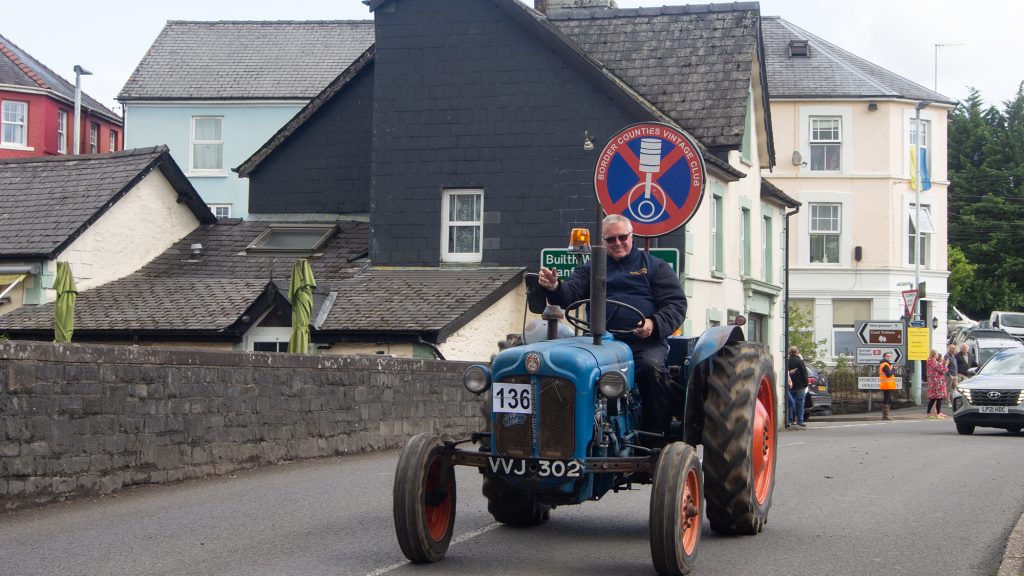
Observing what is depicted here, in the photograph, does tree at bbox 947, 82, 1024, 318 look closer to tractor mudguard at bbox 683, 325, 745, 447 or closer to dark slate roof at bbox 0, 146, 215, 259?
dark slate roof at bbox 0, 146, 215, 259

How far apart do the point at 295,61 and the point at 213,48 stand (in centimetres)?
316

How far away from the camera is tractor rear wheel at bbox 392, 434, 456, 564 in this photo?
7734 millimetres

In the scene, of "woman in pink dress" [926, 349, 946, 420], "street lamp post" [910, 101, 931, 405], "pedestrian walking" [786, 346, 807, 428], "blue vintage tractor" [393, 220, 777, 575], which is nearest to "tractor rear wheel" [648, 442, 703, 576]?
"blue vintage tractor" [393, 220, 777, 575]

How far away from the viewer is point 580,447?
7680 millimetres

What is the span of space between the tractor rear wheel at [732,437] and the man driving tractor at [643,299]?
1.05ft

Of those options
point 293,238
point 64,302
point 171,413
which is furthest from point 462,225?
point 171,413

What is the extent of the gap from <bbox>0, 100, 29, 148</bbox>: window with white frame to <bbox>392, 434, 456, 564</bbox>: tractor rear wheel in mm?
52290

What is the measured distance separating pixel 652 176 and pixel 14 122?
4917 cm

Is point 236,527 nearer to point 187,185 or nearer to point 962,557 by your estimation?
point 962,557

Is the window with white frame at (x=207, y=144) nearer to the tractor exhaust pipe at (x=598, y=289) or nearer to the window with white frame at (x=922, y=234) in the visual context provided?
the window with white frame at (x=922, y=234)

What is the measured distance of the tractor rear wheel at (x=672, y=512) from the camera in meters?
7.34

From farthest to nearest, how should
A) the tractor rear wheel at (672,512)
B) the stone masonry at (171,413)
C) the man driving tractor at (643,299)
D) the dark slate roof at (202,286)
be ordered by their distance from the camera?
the dark slate roof at (202,286), the stone masonry at (171,413), the man driving tractor at (643,299), the tractor rear wheel at (672,512)

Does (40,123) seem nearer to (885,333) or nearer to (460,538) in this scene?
(885,333)

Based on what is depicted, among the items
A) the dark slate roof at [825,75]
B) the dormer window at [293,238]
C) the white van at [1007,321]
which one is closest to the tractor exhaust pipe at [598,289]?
the dormer window at [293,238]
